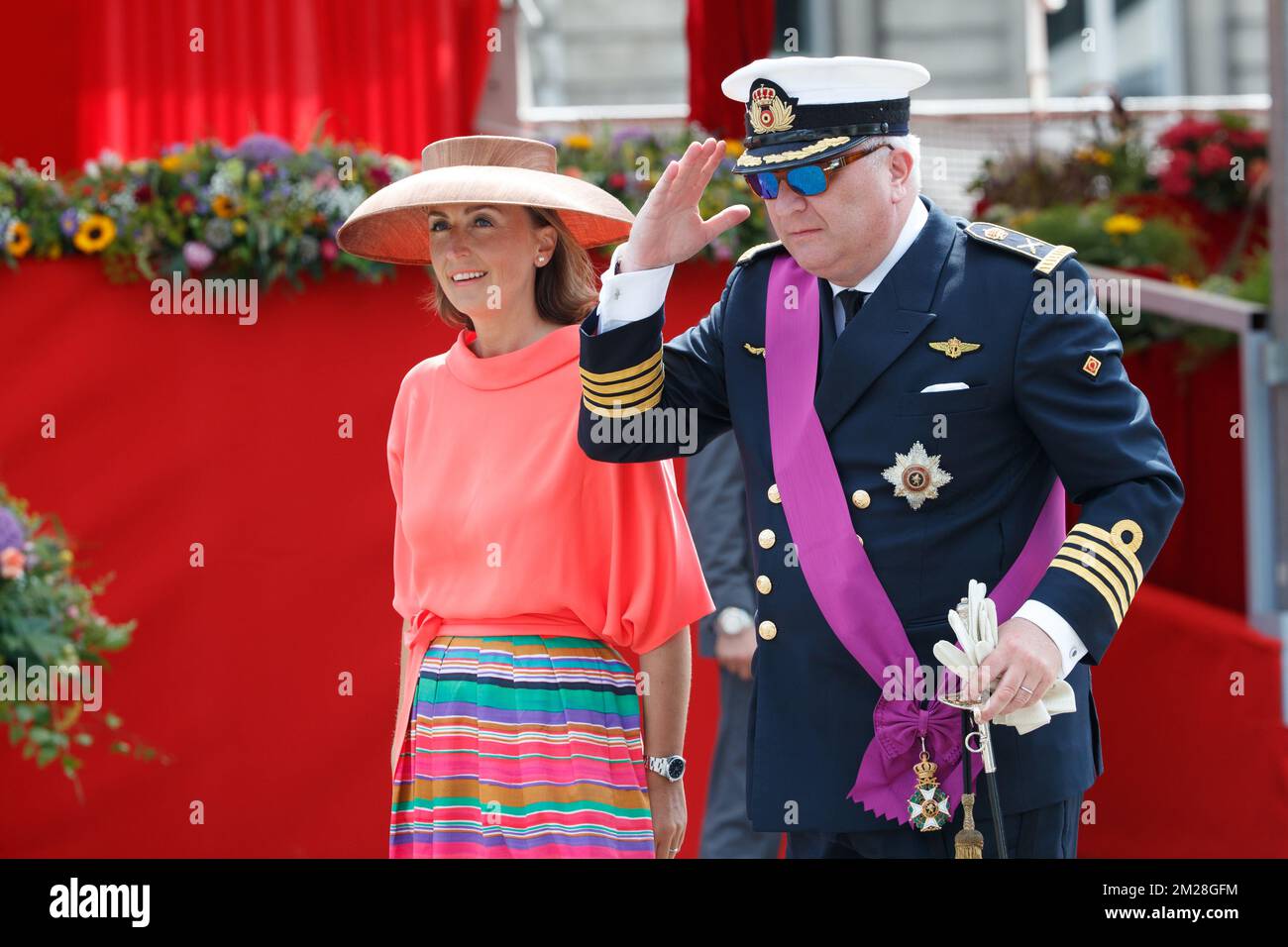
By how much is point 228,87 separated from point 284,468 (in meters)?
2.76

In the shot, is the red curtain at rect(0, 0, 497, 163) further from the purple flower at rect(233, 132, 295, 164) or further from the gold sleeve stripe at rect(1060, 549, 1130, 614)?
the gold sleeve stripe at rect(1060, 549, 1130, 614)

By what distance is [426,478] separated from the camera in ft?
9.41

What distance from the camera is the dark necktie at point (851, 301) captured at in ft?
8.45

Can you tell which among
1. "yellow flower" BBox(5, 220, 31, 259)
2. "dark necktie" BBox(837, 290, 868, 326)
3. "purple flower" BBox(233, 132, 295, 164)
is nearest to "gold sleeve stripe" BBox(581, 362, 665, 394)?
"dark necktie" BBox(837, 290, 868, 326)

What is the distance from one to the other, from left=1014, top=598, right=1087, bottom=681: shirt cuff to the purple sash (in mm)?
123

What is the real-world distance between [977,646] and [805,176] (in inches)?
28.4

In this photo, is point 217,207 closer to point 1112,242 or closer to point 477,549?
point 477,549

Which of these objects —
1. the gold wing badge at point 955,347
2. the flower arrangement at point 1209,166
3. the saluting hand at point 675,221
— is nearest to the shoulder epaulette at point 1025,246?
the gold wing badge at point 955,347

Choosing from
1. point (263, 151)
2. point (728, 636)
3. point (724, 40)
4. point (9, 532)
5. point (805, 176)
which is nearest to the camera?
point (805, 176)

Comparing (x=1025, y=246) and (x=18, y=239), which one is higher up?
(x=18, y=239)

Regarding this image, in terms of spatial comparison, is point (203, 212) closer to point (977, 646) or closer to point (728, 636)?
point (728, 636)

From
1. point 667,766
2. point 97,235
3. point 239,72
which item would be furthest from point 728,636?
point 239,72

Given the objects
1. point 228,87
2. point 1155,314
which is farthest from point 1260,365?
point 228,87

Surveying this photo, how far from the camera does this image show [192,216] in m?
4.87
